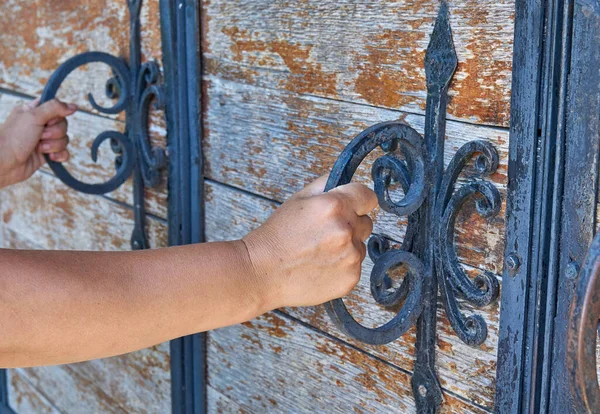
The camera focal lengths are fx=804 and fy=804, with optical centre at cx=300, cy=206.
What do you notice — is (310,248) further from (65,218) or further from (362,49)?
(65,218)

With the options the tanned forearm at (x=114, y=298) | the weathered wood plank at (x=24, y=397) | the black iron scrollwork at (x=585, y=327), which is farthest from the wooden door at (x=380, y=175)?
the weathered wood plank at (x=24, y=397)

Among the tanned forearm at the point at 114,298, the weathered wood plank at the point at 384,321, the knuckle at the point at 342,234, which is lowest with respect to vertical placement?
the weathered wood plank at the point at 384,321

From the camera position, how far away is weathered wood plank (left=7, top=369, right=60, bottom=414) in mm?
1891

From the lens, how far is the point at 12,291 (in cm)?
68

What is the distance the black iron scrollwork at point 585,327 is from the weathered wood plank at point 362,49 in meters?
0.24

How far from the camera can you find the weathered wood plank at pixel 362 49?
2.51 ft

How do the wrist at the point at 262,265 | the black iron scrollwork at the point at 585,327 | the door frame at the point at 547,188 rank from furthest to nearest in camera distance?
1. the wrist at the point at 262,265
2. the door frame at the point at 547,188
3. the black iron scrollwork at the point at 585,327

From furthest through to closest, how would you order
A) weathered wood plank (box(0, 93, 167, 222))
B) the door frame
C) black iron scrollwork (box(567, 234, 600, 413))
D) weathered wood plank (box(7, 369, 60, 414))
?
weathered wood plank (box(7, 369, 60, 414)) → weathered wood plank (box(0, 93, 167, 222)) → the door frame → black iron scrollwork (box(567, 234, 600, 413))

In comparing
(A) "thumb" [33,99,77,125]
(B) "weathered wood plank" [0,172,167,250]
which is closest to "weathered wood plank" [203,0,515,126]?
(A) "thumb" [33,99,77,125]

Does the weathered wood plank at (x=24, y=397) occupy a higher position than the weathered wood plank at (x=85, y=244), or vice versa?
the weathered wood plank at (x=85, y=244)

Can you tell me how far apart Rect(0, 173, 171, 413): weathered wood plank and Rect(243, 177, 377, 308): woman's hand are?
0.58m

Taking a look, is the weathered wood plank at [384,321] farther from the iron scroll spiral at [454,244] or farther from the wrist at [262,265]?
the wrist at [262,265]

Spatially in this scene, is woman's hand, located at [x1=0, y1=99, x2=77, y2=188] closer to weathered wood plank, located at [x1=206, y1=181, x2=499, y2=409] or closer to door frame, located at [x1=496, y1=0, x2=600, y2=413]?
weathered wood plank, located at [x1=206, y1=181, x2=499, y2=409]

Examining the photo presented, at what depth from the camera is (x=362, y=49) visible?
2.97 feet
